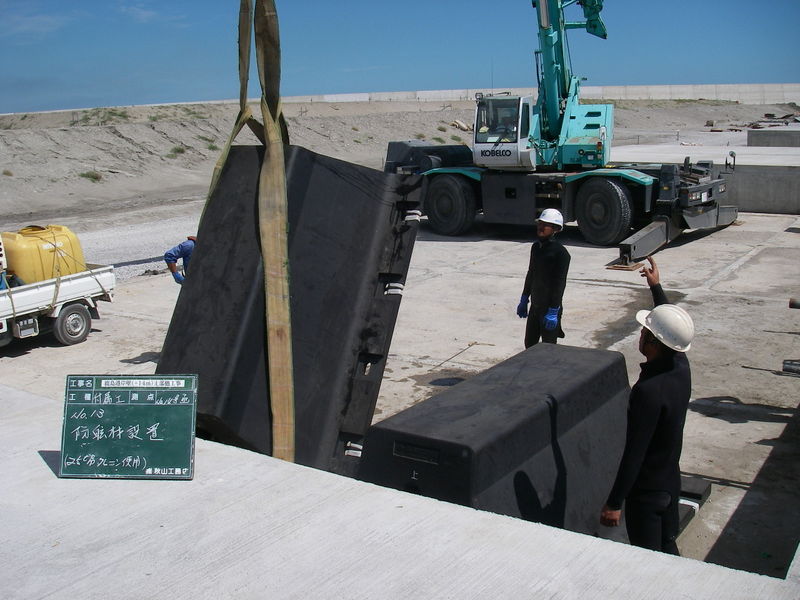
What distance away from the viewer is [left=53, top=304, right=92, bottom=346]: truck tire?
977cm

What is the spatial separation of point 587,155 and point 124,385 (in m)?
13.8

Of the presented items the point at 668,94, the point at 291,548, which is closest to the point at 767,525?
the point at 291,548

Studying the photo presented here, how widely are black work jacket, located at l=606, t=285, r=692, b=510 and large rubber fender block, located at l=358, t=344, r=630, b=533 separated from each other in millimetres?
519

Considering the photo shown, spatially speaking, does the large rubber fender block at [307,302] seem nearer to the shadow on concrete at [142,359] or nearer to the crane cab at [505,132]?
the shadow on concrete at [142,359]

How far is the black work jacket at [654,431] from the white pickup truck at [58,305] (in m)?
7.37

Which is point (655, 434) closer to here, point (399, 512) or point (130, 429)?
point (399, 512)

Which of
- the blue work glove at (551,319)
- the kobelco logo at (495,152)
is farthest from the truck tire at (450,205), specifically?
the blue work glove at (551,319)

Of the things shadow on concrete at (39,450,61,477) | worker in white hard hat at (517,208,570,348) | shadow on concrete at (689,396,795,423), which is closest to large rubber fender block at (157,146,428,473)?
shadow on concrete at (39,450,61,477)

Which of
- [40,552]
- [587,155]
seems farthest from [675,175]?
[40,552]

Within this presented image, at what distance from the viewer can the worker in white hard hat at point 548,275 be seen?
289 inches

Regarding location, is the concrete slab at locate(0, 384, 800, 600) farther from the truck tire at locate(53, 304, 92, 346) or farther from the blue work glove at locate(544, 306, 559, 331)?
the truck tire at locate(53, 304, 92, 346)

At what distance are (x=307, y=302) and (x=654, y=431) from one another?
200 centimetres

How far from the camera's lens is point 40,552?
11.0ft

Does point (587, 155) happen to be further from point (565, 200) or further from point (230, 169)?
point (230, 169)
